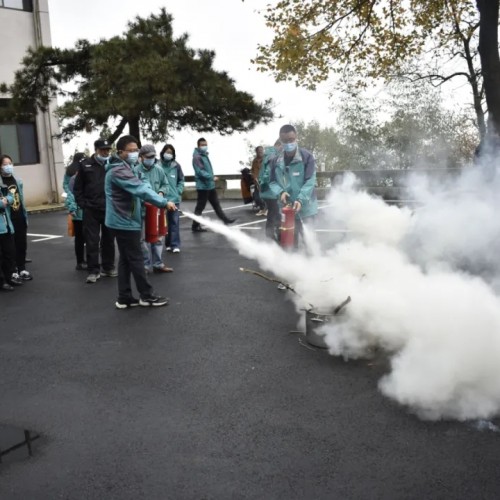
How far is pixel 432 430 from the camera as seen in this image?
3934mm

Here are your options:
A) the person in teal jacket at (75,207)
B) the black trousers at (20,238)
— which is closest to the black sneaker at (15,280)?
the black trousers at (20,238)

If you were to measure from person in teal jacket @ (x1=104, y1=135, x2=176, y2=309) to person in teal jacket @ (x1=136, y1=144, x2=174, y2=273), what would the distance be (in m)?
1.50

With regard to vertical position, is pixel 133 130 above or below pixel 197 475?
above

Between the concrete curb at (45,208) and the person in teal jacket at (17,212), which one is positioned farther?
the concrete curb at (45,208)

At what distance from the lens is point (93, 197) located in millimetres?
9086

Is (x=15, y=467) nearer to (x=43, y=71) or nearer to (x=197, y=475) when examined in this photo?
(x=197, y=475)

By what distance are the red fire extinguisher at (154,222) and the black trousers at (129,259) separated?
695 mm

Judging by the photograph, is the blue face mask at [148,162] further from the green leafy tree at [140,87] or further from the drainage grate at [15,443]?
the green leafy tree at [140,87]

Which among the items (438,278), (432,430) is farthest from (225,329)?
(432,430)

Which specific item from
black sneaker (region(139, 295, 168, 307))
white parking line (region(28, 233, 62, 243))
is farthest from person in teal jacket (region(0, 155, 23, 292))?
white parking line (region(28, 233, 62, 243))

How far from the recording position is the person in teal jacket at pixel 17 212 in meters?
8.85

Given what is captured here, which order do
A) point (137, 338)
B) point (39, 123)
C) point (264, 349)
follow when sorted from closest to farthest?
point (264, 349) → point (137, 338) → point (39, 123)

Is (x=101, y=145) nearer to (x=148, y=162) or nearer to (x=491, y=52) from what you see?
(x=148, y=162)

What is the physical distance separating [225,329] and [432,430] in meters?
2.90
